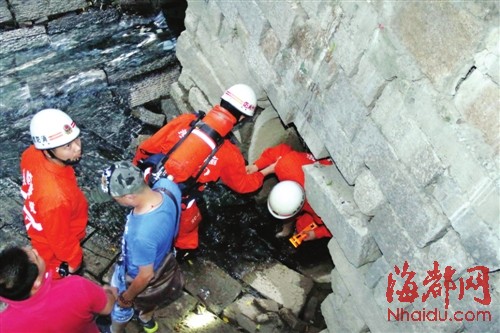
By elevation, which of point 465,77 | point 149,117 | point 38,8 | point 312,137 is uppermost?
point 465,77

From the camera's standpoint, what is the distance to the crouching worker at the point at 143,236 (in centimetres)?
328

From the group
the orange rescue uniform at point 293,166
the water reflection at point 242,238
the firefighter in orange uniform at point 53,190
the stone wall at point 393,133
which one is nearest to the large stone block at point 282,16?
the stone wall at point 393,133

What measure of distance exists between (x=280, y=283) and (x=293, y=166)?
4.34 feet

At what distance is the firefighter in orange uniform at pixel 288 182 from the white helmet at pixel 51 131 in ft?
6.96

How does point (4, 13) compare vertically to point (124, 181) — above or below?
below

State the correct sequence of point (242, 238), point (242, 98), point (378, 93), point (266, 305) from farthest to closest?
point (242, 238)
point (266, 305)
point (242, 98)
point (378, 93)

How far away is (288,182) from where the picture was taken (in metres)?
5.20

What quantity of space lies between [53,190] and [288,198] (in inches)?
96.8

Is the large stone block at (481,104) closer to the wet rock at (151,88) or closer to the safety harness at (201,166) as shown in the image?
the safety harness at (201,166)

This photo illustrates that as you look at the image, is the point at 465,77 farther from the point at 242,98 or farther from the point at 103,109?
the point at 103,109

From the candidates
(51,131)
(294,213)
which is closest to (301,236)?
(294,213)

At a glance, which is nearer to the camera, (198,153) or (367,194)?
(367,194)

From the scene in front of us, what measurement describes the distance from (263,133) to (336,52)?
1.89 meters

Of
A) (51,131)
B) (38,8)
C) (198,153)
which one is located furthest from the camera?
(38,8)
